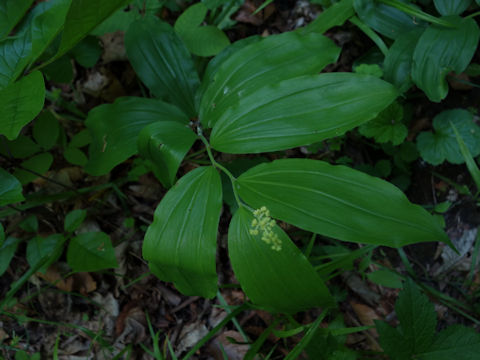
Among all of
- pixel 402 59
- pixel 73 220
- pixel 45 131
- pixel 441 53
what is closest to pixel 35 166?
pixel 45 131

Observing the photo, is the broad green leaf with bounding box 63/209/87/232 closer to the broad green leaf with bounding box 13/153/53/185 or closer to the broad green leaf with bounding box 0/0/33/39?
the broad green leaf with bounding box 13/153/53/185

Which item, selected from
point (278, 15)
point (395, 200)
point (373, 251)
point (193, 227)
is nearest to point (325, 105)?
point (395, 200)

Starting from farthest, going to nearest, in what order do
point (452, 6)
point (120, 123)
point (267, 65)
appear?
point (120, 123)
point (452, 6)
point (267, 65)

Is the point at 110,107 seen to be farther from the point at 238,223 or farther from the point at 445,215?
the point at 445,215

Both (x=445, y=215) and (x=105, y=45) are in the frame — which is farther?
(x=105, y=45)

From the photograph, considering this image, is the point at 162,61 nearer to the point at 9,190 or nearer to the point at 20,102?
the point at 20,102
